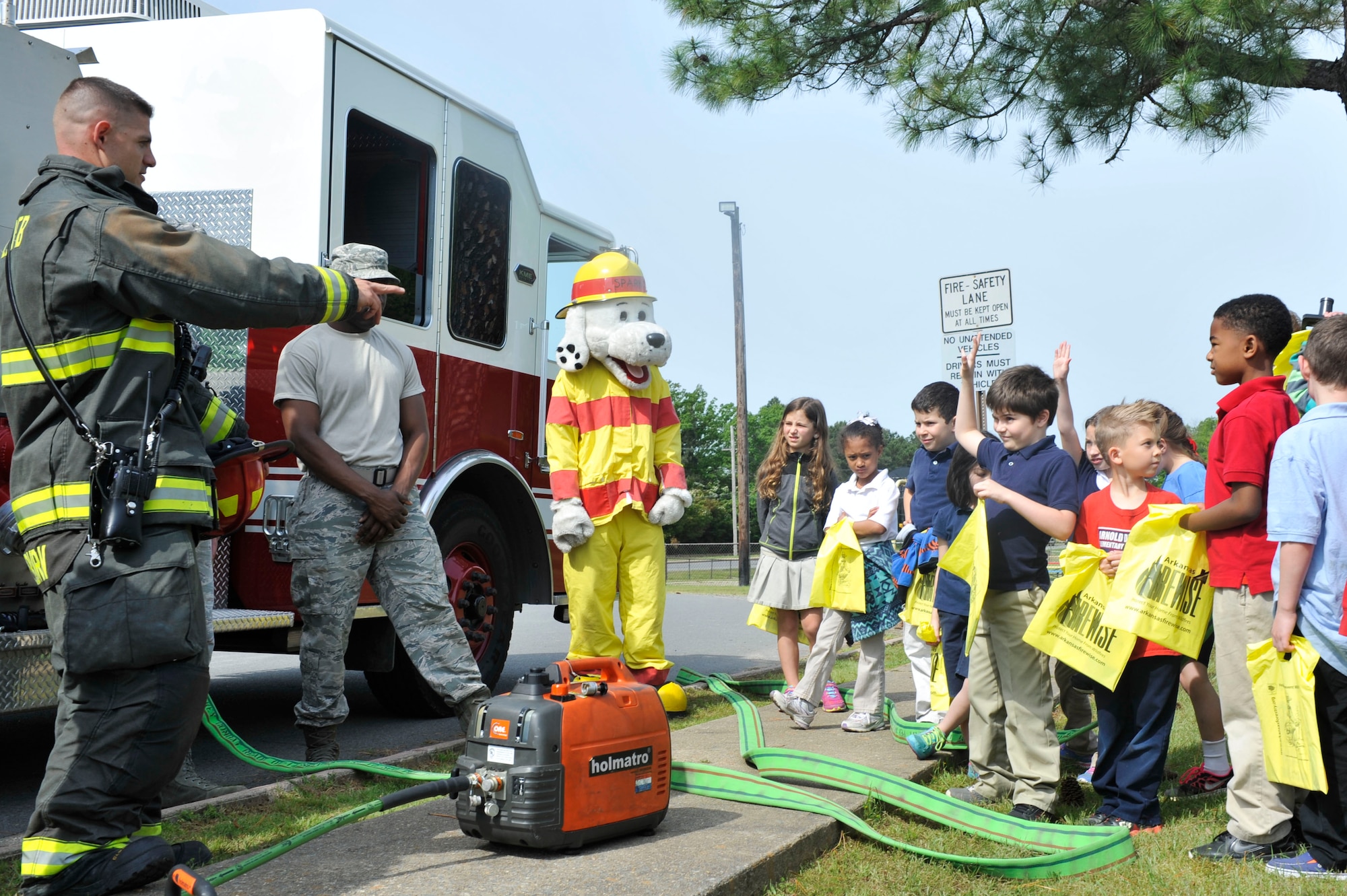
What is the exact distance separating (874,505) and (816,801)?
2154 millimetres

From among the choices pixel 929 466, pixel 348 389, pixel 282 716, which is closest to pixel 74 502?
pixel 348 389

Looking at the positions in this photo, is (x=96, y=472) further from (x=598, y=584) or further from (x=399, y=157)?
(x=399, y=157)

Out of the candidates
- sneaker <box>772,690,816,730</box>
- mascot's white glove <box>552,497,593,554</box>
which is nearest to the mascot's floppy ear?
mascot's white glove <box>552,497,593,554</box>

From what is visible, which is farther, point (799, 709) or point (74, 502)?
point (799, 709)

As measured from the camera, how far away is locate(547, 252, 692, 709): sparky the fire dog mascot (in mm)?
5684

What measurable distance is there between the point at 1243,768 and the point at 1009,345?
205 inches

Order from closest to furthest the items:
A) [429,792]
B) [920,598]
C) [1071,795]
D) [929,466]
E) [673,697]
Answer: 1. [429,792]
2. [1071,795]
3. [920,598]
4. [929,466]
5. [673,697]

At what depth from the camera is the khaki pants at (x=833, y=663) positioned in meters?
5.43

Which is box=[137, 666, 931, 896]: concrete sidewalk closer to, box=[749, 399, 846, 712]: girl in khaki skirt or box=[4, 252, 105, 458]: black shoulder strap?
box=[4, 252, 105, 458]: black shoulder strap

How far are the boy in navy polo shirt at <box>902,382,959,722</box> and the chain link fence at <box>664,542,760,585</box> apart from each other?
12964 millimetres

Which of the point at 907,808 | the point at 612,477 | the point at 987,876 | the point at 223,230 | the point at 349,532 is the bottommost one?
the point at 987,876

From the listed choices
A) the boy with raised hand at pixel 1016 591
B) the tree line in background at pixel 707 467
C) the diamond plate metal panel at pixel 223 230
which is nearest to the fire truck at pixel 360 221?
the diamond plate metal panel at pixel 223 230

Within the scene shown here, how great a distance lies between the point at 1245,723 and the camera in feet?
12.3

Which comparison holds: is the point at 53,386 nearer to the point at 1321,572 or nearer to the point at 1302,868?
the point at 1321,572
